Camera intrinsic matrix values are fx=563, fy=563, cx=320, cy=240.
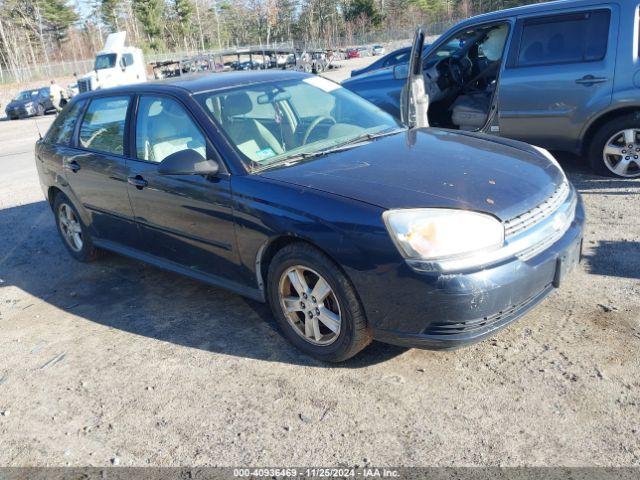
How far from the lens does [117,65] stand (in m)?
27.8

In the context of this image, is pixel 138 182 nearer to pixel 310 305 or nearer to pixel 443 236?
pixel 310 305

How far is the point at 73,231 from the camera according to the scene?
217 inches

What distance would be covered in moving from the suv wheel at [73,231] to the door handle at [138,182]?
128 cm

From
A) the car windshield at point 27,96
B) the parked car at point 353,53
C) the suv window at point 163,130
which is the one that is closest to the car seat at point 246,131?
the suv window at point 163,130

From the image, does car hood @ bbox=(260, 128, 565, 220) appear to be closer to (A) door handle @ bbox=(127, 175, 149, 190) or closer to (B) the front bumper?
(B) the front bumper

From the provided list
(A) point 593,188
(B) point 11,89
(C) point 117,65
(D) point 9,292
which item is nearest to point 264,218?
(D) point 9,292

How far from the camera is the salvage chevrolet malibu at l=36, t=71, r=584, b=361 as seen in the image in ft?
9.10

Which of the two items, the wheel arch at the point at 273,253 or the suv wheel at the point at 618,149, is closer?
the wheel arch at the point at 273,253

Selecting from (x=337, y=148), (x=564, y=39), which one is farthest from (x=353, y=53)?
(x=337, y=148)

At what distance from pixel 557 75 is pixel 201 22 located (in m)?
102

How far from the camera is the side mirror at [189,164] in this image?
11.4 ft

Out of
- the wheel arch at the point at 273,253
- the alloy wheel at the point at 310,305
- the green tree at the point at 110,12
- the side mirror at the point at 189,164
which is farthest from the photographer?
the green tree at the point at 110,12

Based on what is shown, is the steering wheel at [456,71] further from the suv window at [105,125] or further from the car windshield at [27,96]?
the car windshield at [27,96]

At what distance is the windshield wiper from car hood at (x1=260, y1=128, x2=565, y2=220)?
0.22ft
